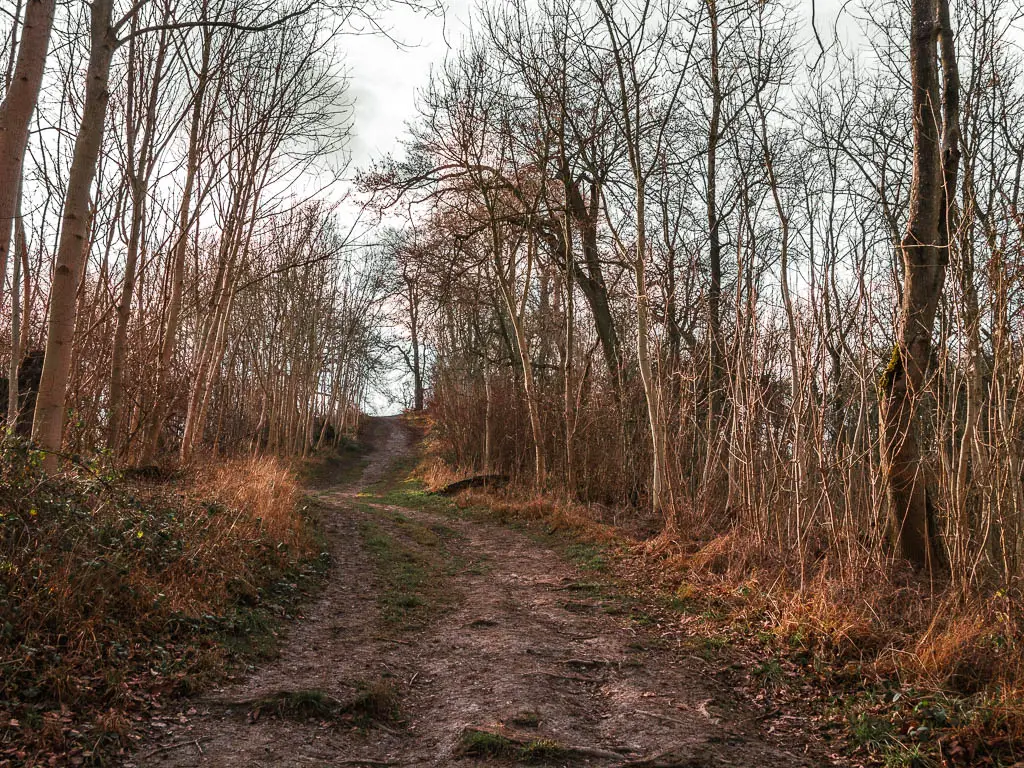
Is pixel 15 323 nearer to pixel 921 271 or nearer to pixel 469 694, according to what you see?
pixel 469 694

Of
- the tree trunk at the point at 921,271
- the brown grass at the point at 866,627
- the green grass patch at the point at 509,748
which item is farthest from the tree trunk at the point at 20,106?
the tree trunk at the point at 921,271

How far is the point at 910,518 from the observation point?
6031 millimetres

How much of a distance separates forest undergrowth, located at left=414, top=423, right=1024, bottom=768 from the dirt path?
33 centimetres

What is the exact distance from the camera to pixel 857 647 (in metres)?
4.60

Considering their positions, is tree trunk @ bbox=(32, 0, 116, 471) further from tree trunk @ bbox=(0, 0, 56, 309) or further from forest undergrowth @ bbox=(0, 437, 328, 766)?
tree trunk @ bbox=(0, 0, 56, 309)

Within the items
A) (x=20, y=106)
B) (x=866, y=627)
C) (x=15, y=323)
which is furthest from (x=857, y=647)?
(x=15, y=323)

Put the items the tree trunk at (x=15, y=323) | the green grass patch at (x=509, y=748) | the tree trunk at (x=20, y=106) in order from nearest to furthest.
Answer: the green grass patch at (x=509, y=748) < the tree trunk at (x=20, y=106) < the tree trunk at (x=15, y=323)

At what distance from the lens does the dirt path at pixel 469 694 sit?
3.52 m

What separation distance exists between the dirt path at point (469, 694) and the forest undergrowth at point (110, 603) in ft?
0.93

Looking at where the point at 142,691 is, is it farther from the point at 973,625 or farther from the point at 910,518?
the point at 910,518

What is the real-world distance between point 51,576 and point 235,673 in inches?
49.1

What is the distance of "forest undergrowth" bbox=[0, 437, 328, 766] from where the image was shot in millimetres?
3416

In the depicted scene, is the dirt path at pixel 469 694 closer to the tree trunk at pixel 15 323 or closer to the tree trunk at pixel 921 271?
the tree trunk at pixel 921 271

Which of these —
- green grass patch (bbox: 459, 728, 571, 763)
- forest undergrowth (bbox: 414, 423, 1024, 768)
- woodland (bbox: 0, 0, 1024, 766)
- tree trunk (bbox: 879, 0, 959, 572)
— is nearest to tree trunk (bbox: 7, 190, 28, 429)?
woodland (bbox: 0, 0, 1024, 766)
